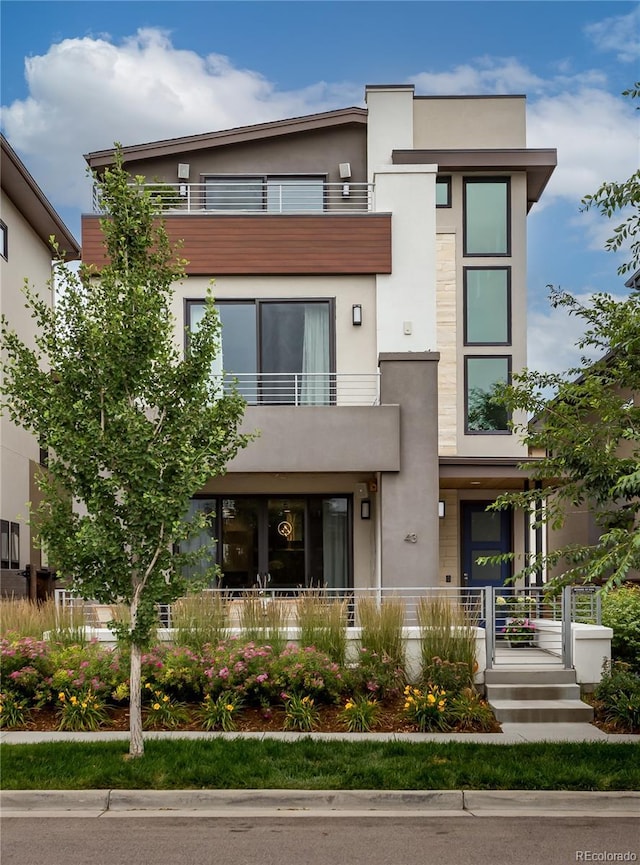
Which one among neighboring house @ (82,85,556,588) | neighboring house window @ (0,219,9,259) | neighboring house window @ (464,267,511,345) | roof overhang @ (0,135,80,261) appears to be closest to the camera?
neighboring house @ (82,85,556,588)

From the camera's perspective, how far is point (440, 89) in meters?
23.1

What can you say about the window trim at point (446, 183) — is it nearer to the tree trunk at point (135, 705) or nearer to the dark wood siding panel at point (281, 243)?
the dark wood siding panel at point (281, 243)

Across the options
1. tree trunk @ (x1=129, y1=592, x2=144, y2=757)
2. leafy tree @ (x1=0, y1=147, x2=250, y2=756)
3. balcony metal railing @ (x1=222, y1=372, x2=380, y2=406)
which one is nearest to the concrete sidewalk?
tree trunk @ (x1=129, y1=592, x2=144, y2=757)

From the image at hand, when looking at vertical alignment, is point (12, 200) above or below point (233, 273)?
above

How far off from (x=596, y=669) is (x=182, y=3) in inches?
483

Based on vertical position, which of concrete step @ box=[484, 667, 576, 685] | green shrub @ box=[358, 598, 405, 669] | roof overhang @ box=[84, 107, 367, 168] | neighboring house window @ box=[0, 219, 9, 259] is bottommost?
concrete step @ box=[484, 667, 576, 685]

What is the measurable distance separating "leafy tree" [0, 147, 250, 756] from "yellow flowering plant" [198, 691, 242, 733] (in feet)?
5.21

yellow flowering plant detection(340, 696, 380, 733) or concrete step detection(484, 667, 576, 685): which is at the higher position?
concrete step detection(484, 667, 576, 685)

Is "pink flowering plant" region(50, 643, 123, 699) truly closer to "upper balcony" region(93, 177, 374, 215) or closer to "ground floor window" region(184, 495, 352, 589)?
"ground floor window" region(184, 495, 352, 589)

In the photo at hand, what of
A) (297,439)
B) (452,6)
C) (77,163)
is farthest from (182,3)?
(77,163)

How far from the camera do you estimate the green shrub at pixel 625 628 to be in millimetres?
14039

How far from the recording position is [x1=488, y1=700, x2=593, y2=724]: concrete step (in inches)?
474

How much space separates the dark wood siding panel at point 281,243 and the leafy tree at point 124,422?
26.9 feet

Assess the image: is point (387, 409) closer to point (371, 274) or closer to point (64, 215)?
point (371, 274)
